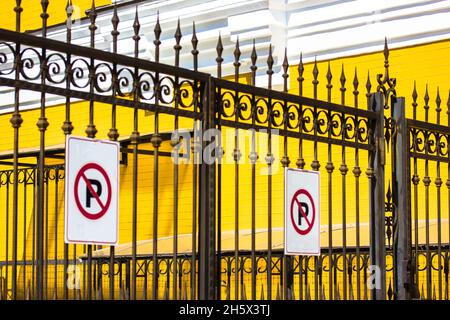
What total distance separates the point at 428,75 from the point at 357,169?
108 inches

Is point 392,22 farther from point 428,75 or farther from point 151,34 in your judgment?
point 151,34

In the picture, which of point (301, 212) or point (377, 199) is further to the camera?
point (377, 199)

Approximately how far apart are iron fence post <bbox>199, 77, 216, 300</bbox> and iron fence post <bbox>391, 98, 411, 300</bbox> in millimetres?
1615

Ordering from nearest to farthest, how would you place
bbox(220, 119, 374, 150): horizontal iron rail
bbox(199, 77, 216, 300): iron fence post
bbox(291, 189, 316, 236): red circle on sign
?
bbox(199, 77, 216, 300): iron fence post
bbox(220, 119, 374, 150): horizontal iron rail
bbox(291, 189, 316, 236): red circle on sign

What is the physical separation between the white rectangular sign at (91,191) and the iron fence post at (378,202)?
2.13m

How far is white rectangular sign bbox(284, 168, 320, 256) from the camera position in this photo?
19.1 ft

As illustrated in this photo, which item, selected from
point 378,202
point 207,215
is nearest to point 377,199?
point 378,202

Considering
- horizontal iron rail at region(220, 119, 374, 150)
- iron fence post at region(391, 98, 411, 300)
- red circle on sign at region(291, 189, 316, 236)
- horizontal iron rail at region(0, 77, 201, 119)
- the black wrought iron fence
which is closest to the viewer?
horizontal iron rail at region(0, 77, 201, 119)

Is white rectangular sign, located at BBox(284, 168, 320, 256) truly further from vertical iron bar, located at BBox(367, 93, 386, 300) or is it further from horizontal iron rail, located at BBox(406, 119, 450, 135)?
horizontal iron rail, located at BBox(406, 119, 450, 135)

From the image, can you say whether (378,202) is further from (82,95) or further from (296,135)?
(82,95)

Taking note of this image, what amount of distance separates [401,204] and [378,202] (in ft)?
0.65

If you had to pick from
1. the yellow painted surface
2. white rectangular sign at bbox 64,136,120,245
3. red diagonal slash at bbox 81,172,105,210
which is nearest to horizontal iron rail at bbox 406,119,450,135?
white rectangular sign at bbox 64,136,120,245

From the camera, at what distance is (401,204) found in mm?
6719
